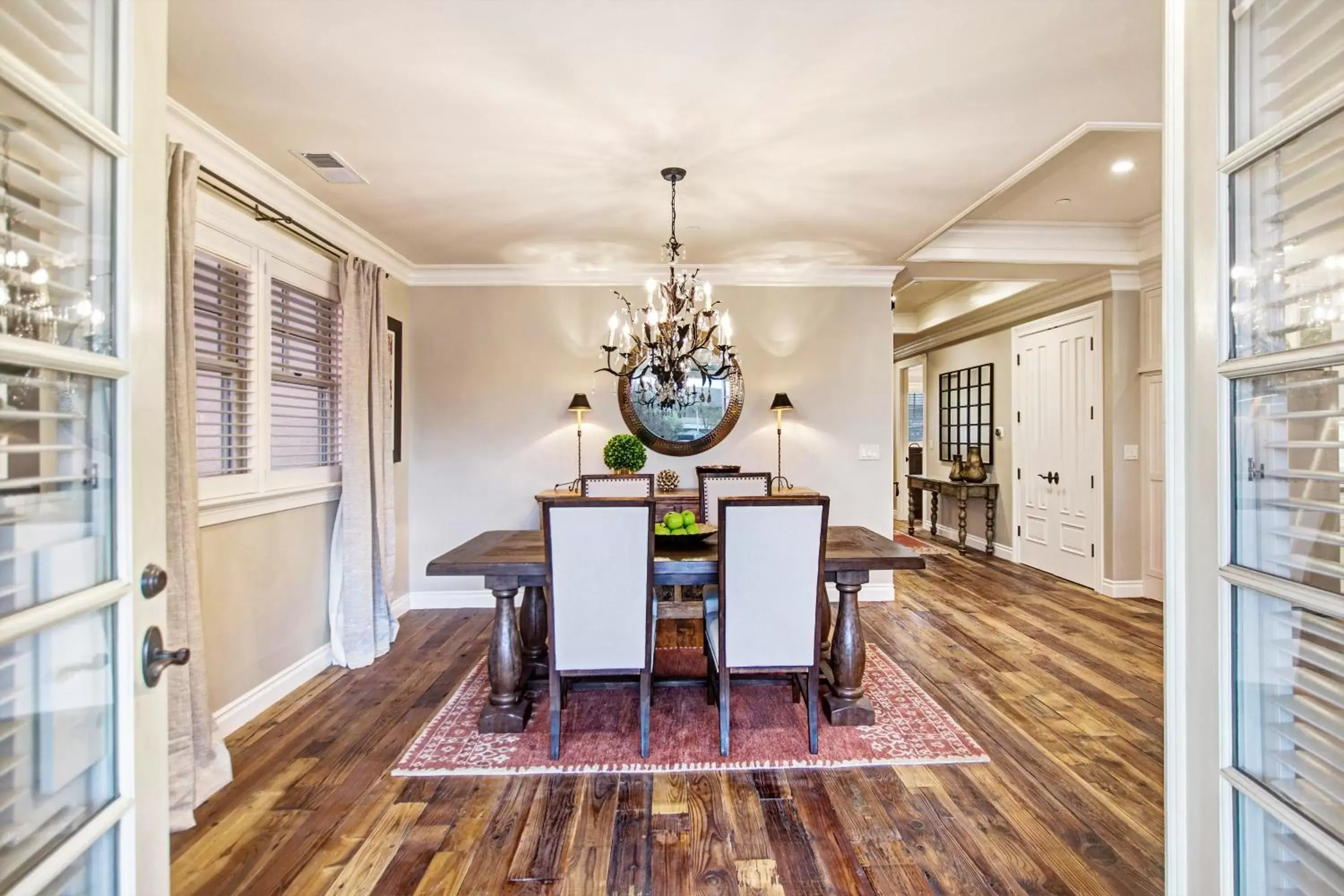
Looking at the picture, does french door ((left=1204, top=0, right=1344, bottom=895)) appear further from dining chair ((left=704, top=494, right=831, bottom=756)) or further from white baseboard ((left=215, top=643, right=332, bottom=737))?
white baseboard ((left=215, top=643, right=332, bottom=737))

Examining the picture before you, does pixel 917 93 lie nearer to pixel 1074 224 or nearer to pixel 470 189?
pixel 470 189

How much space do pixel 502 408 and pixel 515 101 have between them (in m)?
2.60

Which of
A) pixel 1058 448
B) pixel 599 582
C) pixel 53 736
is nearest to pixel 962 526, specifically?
pixel 1058 448

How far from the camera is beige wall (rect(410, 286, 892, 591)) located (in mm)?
4535

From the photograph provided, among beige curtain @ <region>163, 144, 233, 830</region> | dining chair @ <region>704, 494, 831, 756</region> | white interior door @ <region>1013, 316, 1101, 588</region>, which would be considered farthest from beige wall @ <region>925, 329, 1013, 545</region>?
beige curtain @ <region>163, 144, 233, 830</region>

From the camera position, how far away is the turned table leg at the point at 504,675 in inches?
102

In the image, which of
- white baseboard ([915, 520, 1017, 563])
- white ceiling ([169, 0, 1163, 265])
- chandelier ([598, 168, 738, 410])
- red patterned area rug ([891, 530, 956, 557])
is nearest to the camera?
white ceiling ([169, 0, 1163, 265])

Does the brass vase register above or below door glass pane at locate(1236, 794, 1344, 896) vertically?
above

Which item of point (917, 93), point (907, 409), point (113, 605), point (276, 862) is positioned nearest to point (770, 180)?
point (917, 93)

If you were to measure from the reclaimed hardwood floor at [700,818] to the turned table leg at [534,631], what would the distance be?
464 mm

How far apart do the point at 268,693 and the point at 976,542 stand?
664 cm

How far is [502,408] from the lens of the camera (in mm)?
4559

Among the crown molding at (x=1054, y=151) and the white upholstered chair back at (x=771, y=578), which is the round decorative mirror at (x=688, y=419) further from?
the white upholstered chair back at (x=771, y=578)

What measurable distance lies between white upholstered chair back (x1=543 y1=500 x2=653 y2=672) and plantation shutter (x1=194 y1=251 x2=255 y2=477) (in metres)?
1.57
